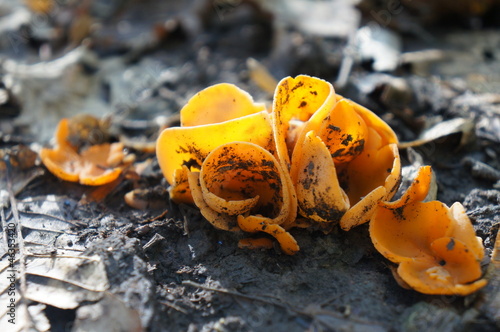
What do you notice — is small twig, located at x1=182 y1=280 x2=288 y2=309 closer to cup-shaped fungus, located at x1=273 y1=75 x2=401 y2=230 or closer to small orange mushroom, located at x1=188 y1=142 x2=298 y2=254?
small orange mushroom, located at x1=188 y1=142 x2=298 y2=254

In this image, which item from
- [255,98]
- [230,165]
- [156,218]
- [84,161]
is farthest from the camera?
[255,98]

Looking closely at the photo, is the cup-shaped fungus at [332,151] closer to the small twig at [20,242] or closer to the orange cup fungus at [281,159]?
the orange cup fungus at [281,159]

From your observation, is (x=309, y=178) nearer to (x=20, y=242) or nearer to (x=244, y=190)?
(x=244, y=190)

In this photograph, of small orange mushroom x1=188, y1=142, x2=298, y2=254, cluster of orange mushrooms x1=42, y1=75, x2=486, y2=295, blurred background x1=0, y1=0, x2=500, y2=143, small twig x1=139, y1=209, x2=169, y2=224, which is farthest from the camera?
blurred background x1=0, y1=0, x2=500, y2=143

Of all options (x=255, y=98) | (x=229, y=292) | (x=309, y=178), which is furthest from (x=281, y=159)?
(x=255, y=98)

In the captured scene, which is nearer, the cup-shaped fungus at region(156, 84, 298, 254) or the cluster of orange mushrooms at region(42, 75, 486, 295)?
the cluster of orange mushrooms at region(42, 75, 486, 295)

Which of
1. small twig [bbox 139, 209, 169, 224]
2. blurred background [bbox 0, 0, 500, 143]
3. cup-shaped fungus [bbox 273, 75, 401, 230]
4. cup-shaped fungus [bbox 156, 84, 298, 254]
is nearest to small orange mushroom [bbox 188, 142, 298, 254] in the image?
cup-shaped fungus [bbox 156, 84, 298, 254]
